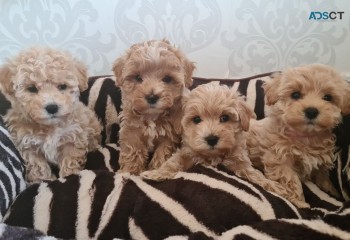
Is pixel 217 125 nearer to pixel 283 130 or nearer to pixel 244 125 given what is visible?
pixel 244 125

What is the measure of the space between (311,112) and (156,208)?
98 centimetres

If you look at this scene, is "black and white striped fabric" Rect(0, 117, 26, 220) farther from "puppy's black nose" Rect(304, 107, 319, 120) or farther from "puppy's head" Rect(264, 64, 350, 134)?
"puppy's black nose" Rect(304, 107, 319, 120)

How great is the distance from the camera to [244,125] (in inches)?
76.2

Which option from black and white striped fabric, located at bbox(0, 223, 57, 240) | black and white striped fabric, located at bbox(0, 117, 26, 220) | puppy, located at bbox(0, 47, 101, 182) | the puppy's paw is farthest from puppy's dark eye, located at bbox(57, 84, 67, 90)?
black and white striped fabric, located at bbox(0, 223, 57, 240)

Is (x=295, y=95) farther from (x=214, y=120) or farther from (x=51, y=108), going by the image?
(x=51, y=108)

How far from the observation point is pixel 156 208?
5.68 feet

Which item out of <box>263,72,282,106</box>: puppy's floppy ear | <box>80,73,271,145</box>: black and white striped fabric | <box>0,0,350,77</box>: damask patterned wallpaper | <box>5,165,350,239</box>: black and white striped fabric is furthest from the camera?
<box>0,0,350,77</box>: damask patterned wallpaper


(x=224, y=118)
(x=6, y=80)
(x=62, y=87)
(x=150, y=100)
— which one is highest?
(x=6, y=80)

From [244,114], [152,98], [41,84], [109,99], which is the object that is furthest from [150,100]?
[109,99]

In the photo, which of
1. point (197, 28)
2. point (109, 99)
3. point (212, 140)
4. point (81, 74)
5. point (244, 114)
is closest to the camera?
point (212, 140)

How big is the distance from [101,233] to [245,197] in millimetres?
748

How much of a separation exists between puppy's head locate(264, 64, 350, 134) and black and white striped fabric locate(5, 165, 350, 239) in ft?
1.47

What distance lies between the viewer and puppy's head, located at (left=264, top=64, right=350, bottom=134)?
186 centimetres

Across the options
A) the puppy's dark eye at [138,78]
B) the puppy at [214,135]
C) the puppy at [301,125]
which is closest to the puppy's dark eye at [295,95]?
the puppy at [301,125]
